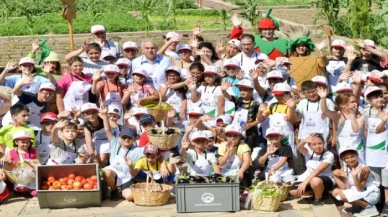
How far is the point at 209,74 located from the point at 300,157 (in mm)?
1691

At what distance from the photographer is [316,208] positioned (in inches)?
431

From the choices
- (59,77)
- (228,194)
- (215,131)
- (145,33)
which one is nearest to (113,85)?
(59,77)

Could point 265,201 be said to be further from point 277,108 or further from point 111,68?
point 111,68

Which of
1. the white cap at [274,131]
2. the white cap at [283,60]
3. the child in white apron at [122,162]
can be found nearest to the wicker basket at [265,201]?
the white cap at [274,131]

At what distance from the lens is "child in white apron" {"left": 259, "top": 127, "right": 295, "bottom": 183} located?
445 inches

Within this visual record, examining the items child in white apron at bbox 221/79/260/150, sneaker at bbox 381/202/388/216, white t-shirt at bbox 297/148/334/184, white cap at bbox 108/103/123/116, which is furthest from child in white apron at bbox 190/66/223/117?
sneaker at bbox 381/202/388/216

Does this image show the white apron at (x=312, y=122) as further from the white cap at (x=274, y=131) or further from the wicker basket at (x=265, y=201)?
the wicker basket at (x=265, y=201)

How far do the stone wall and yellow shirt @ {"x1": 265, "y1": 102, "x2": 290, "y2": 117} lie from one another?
27.4 ft

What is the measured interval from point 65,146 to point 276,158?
266 cm

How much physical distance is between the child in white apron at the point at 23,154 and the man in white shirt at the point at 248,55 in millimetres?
3217

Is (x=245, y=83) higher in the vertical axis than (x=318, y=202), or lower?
higher

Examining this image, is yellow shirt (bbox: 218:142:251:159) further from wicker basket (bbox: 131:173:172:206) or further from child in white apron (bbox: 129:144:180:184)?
wicker basket (bbox: 131:173:172:206)

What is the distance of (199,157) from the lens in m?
11.4

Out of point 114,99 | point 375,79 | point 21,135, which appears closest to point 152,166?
point 114,99
